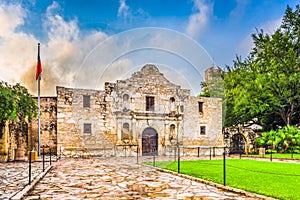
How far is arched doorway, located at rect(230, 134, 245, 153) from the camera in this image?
80.5 ft

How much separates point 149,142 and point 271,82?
10.4 m

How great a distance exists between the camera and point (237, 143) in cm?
2486

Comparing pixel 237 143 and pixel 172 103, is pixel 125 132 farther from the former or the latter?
pixel 237 143

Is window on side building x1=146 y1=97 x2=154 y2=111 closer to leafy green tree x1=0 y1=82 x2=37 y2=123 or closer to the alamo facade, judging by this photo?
the alamo facade

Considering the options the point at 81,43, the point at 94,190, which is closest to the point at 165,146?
the point at 81,43

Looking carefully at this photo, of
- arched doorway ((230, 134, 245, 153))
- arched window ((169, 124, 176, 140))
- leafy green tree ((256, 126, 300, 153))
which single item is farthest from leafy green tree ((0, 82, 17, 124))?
arched doorway ((230, 134, 245, 153))

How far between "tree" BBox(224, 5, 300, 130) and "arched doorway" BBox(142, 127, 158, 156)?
262 inches

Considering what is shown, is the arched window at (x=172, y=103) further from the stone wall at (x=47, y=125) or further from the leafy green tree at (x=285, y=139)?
the stone wall at (x=47, y=125)

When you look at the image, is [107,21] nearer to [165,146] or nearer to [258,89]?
[165,146]

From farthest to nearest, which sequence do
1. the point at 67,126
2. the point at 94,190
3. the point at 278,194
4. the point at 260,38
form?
the point at 260,38
the point at 67,126
the point at 94,190
the point at 278,194

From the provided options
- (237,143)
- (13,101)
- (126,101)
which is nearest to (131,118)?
(126,101)

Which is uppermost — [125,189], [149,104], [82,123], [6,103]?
[149,104]

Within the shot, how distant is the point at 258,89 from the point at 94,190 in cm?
1897

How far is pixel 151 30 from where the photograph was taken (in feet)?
37.4
